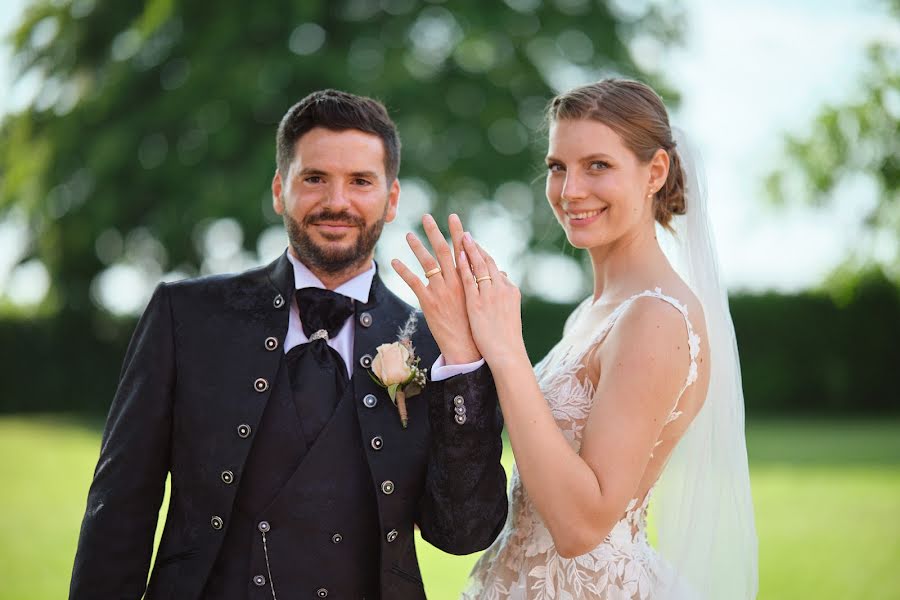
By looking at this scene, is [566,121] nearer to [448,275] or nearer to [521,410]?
[448,275]

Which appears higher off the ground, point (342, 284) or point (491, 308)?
point (342, 284)

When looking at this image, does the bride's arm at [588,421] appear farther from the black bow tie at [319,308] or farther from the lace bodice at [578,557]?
the black bow tie at [319,308]

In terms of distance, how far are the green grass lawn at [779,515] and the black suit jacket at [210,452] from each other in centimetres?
479

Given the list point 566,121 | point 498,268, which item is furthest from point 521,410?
point 566,121

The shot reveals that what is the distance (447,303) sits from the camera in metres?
2.87

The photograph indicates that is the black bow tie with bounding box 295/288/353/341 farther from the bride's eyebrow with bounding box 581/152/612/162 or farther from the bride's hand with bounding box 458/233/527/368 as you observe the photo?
the bride's eyebrow with bounding box 581/152/612/162

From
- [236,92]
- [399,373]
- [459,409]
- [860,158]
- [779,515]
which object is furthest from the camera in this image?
[860,158]

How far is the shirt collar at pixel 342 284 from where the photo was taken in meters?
3.17

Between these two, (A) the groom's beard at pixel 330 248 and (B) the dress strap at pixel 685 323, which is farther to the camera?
(A) the groom's beard at pixel 330 248

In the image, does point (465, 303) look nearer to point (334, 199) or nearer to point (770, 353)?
point (334, 199)

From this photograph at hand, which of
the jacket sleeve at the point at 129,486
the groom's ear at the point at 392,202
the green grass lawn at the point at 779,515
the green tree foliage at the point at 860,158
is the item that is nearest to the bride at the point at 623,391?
the groom's ear at the point at 392,202

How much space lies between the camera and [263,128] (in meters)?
17.5

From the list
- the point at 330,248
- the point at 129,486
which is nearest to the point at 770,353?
the point at 330,248

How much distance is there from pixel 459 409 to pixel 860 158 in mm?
18595
